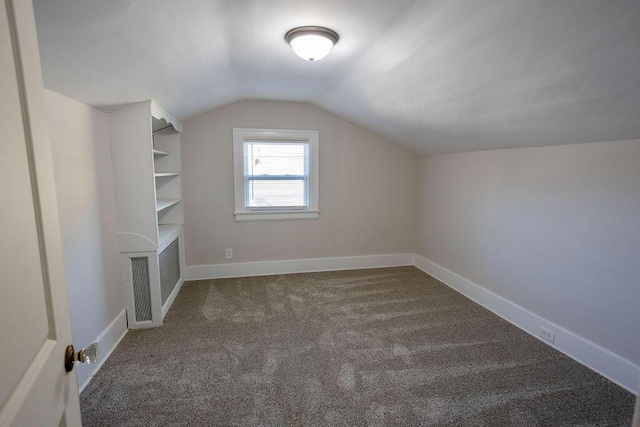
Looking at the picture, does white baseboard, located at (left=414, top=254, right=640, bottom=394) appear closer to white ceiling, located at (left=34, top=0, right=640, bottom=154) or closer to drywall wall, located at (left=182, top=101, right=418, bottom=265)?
drywall wall, located at (left=182, top=101, right=418, bottom=265)

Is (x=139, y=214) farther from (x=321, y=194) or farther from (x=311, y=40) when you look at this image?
(x=321, y=194)

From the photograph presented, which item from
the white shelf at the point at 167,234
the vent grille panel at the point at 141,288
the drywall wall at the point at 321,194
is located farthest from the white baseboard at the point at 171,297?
the white shelf at the point at 167,234

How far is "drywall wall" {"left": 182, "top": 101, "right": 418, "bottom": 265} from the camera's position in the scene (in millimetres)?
3809

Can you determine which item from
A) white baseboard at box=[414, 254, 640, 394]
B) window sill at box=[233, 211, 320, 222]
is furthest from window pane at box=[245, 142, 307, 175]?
white baseboard at box=[414, 254, 640, 394]

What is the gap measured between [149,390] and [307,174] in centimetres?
279

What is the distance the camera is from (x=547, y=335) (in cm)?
256

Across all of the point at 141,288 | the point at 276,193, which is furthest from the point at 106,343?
the point at 276,193

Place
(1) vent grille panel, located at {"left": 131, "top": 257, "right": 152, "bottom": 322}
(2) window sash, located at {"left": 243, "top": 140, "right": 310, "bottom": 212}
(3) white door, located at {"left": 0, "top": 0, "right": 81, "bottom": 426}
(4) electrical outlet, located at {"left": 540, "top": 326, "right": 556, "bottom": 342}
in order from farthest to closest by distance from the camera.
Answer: (2) window sash, located at {"left": 243, "top": 140, "right": 310, "bottom": 212} → (1) vent grille panel, located at {"left": 131, "top": 257, "right": 152, "bottom": 322} → (4) electrical outlet, located at {"left": 540, "top": 326, "right": 556, "bottom": 342} → (3) white door, located at {"left": 0, "top": 0, "right": 81, "bottom": 426}

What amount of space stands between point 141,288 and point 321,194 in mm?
2292

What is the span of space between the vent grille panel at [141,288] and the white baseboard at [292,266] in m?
1.13

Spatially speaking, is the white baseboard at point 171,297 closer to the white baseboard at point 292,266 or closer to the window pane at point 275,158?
the white baseboard at point 292,266

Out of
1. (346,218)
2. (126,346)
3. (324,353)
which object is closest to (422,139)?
(346,218)

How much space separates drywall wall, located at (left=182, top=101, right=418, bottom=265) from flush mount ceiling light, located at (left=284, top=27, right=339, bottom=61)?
202 cm

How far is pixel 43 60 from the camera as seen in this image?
4.84 ft
